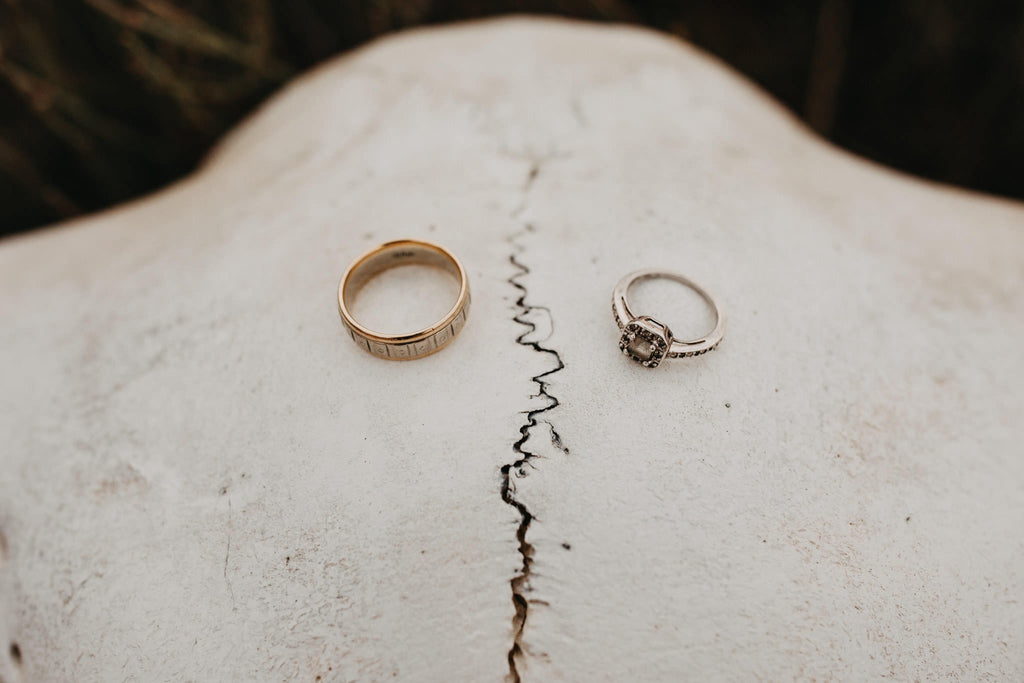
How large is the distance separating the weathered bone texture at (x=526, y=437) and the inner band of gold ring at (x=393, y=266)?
1.3 inches

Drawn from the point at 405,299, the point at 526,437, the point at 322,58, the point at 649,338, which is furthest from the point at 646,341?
the point at 322,58

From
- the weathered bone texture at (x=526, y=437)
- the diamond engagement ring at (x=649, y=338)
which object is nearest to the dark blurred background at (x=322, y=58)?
the weathered bone texture at (x=526, y=437)

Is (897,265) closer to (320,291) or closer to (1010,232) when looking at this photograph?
(1010,232)

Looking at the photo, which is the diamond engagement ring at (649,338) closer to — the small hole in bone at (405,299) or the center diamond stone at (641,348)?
the center diamond stone at (641,348)

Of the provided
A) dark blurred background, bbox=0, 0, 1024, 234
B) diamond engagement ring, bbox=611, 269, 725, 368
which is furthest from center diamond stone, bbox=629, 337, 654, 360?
dark blurred background, bbox=0, 0, 1024, 234

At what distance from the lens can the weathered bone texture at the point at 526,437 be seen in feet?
2.31

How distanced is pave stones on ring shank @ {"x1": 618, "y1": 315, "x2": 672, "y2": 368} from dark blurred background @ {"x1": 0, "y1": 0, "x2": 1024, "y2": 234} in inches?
52.5

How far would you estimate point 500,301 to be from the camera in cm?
87

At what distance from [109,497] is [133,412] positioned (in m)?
0.12

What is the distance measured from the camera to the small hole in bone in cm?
87

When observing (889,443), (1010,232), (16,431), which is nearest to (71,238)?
(16,431)

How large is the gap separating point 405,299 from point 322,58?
3.88 feet

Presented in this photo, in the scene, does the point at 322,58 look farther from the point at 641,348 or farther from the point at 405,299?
the point at 641,348

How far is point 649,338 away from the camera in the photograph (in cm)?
77
